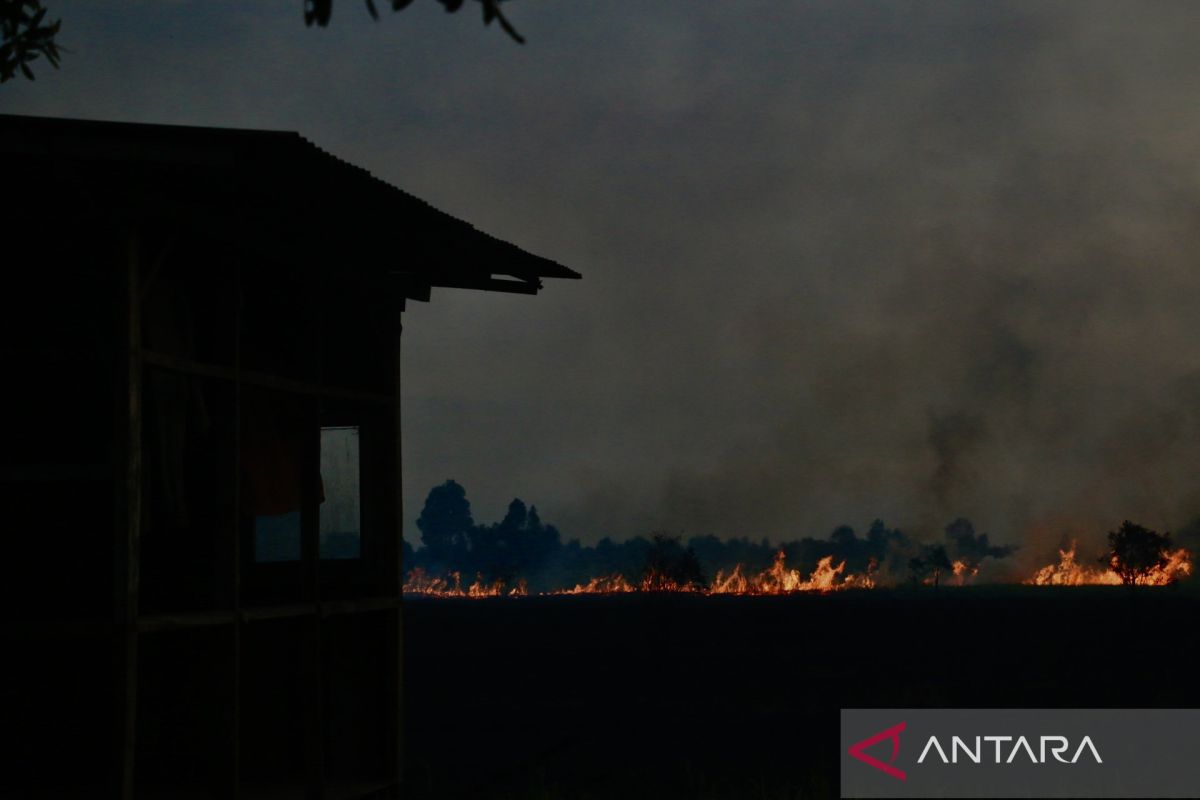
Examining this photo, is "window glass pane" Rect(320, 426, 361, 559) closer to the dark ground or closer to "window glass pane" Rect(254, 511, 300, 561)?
"window glass pane" Rect(254, 511, 300, 561)

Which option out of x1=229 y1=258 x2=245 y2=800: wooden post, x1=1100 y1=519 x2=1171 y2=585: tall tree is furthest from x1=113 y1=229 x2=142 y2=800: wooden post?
x1=1100 y1=519 x2=1171 y2=585: tall tree

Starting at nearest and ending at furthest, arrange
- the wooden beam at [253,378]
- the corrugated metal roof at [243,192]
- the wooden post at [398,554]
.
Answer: the corrugated metal roof at [243,192]
the wooden beam at [253,378]
the wooden post at [398,554]

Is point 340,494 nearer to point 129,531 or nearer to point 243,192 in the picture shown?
point 243,192

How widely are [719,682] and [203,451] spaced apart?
38525 millimetres

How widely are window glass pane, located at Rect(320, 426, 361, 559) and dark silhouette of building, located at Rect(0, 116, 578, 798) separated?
2cm

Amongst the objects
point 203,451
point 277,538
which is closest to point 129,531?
point 203,451

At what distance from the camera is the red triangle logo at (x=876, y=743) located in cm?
2457

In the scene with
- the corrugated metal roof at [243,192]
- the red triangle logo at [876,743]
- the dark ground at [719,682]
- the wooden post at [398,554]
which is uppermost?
the corrugated metal roof at [243,192]

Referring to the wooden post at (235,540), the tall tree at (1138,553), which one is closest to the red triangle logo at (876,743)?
the wooden post at (235,540)

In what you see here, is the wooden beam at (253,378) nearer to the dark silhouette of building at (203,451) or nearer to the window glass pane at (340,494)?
the dark silhouette of building at (203,451)

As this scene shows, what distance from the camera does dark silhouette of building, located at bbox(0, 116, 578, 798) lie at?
27.4 ft

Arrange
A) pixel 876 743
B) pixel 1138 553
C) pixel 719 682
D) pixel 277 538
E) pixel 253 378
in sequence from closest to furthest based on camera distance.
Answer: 1. pixel 253 378
2. pixel 277 538
3. pixel 876 743
4. pixel 719 682
5. pixel 1138 553

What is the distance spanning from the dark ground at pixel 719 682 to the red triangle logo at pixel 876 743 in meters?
0.74

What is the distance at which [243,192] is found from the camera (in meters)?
9.55
